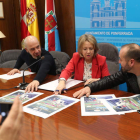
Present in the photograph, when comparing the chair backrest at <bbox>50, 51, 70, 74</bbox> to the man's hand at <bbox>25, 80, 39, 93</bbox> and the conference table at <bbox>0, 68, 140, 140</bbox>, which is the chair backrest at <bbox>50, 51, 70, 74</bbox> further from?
the conference table at <bbox>0, 68, 140, 140</bbox>

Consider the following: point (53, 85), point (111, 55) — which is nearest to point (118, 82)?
point (53, 85)

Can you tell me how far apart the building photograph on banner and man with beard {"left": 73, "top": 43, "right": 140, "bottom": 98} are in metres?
1.38

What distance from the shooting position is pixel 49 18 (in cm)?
346

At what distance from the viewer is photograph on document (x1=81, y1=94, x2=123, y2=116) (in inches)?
45.5

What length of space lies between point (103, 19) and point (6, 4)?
2589 mm

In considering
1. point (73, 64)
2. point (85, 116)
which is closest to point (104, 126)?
point (85, 116)

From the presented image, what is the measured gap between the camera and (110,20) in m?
2.99

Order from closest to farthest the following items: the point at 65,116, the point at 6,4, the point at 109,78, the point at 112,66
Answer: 1. the point at 65,116
2. the point at 109,78
3. the point at 112,66
4. the point at 6,4

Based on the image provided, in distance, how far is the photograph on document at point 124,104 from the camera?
46.7 inches

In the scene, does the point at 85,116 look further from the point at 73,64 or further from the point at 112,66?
the point at 112,66

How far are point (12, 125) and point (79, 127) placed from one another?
619 mm

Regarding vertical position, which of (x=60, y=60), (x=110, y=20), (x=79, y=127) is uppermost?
(x=110, y=20)

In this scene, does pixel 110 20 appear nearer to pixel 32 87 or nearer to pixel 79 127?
pixel 32 87

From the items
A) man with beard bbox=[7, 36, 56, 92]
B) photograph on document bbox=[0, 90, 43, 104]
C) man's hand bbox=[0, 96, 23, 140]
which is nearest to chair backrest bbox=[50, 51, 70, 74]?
man with beard bbox=[7, 36, 56, 92]
